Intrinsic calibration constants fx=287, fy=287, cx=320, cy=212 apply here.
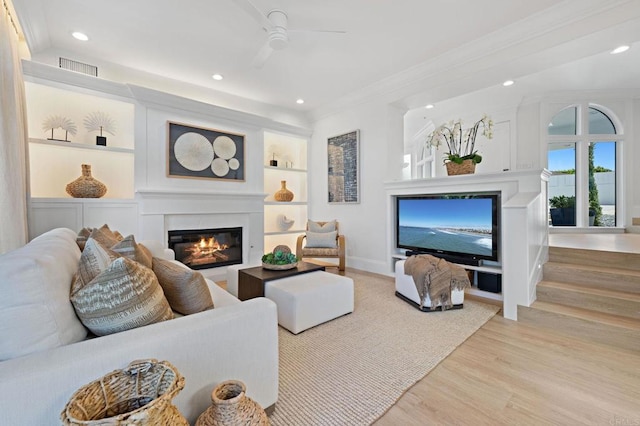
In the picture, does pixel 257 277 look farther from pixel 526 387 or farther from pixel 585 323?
pixel 585 323

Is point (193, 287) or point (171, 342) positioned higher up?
point (193, 287)

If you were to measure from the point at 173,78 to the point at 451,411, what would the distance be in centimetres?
462

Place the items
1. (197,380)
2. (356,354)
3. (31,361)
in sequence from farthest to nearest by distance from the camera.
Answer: (356,354) → (197,380) → (31,361)

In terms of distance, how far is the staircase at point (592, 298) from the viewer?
2.23m

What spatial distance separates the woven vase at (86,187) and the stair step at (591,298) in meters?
4.69

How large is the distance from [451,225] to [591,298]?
141 cm

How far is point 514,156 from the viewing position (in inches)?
201

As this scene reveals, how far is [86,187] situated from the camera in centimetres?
313

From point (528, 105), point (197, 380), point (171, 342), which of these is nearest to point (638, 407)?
point (197, 380)

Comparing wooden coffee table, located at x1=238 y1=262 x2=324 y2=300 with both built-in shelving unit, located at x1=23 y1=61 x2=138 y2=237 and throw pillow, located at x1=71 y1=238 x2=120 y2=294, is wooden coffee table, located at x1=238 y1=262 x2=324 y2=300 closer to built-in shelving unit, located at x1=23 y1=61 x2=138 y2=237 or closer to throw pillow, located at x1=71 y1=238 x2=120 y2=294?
throw pillow, located at x1=71 y1=238 x2=120 y2=294

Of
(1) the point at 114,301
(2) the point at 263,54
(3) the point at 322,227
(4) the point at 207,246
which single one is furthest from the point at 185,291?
(3) the point at 322,227

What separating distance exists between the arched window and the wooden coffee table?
16.2ft

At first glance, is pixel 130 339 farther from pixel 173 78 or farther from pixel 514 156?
pixel 514 156

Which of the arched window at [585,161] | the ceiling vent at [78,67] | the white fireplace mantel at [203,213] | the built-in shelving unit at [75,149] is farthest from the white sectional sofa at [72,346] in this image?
the arched window at [585,161]
